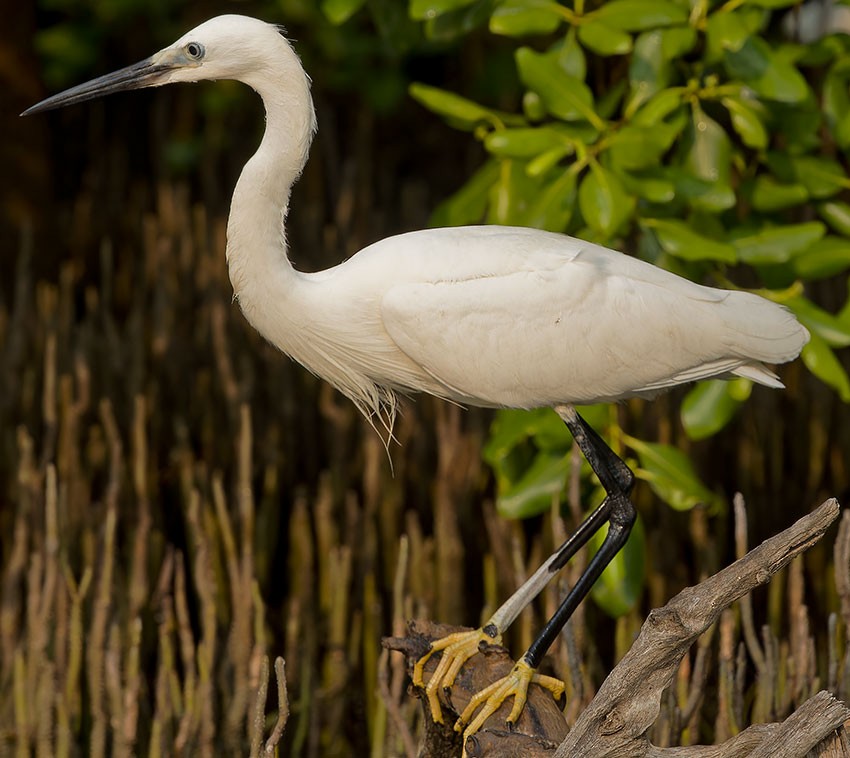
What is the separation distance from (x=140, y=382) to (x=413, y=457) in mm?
691

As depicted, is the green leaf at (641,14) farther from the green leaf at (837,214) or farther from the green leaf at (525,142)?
the green leaf at (837,214)

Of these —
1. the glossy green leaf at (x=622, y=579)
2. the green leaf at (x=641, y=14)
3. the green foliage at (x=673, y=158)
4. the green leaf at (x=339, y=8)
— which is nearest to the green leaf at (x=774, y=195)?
the green foliage at (x=673, y=158)

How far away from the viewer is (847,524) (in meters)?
1.78

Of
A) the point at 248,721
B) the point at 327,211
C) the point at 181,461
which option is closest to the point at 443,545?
the point at 248,721

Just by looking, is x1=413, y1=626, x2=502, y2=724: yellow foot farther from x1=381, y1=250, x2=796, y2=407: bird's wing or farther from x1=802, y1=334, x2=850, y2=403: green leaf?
x1=802, y1=334, x2=850, y2=403: green leaf

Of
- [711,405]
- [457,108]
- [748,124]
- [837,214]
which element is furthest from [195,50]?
[837,214]

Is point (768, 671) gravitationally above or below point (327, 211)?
below

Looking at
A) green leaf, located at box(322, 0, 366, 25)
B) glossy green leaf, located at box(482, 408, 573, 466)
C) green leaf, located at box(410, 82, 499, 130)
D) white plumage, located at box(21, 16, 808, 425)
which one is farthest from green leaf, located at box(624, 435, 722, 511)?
green leaf, located at box(322, 0, 366, 25)

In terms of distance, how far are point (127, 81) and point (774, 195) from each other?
1064 millimetres

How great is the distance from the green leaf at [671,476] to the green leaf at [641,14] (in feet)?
2.16

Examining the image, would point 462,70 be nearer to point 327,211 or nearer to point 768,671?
point 327,211

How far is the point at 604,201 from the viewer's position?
6.20ft

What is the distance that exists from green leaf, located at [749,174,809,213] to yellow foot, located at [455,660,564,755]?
91 centimetres

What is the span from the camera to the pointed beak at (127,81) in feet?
5.88
